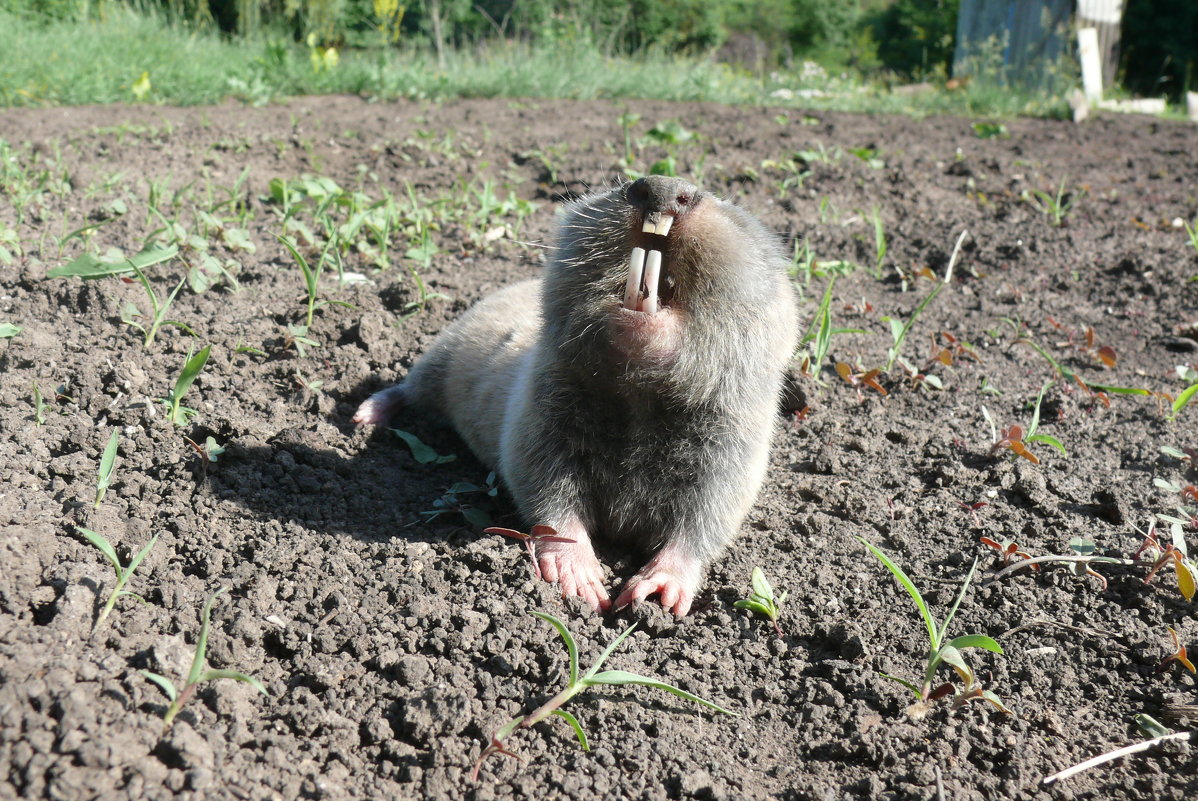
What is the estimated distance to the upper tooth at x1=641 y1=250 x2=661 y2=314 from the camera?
216cm

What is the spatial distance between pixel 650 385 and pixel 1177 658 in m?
1.46

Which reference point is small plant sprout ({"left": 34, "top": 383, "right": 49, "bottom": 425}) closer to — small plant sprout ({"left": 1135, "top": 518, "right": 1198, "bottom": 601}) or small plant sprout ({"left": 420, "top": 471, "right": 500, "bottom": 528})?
small plant sprout ({"left": 420, "top": 471, "right": 500, "bottom": 528})

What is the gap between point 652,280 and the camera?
217cm

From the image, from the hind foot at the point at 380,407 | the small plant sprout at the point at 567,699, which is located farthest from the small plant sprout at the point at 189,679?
the hind foot at the point at 380,407

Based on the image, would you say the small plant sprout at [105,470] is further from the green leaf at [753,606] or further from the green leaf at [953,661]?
the green leaf at [953,661]

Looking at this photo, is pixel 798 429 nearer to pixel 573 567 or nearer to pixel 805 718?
pixel 573 567

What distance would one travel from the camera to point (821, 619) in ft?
7.89

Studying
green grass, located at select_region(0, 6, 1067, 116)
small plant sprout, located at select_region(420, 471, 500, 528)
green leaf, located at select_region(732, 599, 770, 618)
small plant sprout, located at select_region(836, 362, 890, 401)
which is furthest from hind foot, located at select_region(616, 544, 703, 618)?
green grass, located at select_region(0, 6, 1067, 116)

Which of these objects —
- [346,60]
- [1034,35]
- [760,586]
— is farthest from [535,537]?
[1034,35]

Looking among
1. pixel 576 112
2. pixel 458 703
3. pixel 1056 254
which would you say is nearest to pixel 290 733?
pixel 458 703

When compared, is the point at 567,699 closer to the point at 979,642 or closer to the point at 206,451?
the point at 979,642

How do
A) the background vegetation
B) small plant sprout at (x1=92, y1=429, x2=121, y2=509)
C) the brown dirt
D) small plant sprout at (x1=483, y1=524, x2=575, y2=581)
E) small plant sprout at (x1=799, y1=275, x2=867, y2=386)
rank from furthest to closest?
the background vegetation
small plant sprout at (x1=799, y1=275, x2=867, y2=386)
small plant sprout at (x1=483, y1=524, x2=575, y2=581)
small plant sprout at (x1=92, y1=429, x2=121, y2=509)
the brown dirt

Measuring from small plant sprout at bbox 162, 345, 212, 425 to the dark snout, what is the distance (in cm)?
131

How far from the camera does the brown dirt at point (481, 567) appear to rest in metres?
1.80
